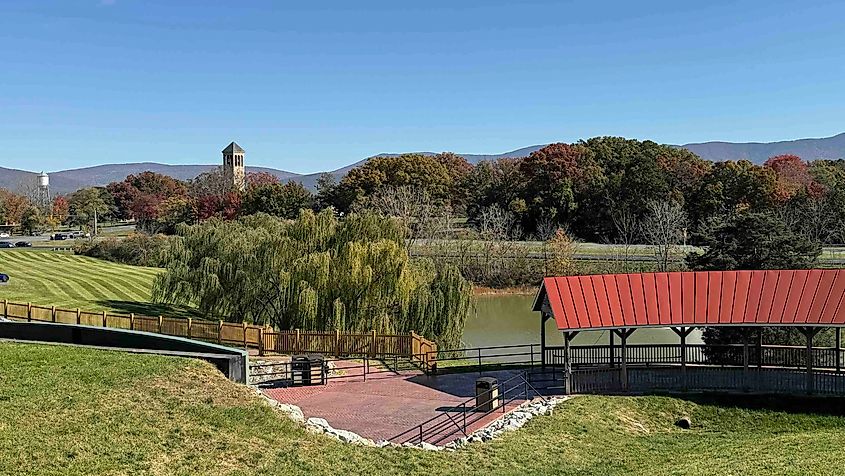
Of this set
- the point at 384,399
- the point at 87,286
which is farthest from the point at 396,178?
the point at 384,399

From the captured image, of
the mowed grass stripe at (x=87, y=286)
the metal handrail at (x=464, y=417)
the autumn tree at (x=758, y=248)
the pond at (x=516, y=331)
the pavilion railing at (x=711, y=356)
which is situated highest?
the autumn tree at (x=758, y=248)

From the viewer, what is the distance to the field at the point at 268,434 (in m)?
11.7

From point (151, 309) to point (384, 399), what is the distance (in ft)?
66.7

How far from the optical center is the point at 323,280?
86.8 feet

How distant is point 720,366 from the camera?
20.4 metres

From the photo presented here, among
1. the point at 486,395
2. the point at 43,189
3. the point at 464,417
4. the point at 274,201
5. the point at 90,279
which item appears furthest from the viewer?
the point at 43,189

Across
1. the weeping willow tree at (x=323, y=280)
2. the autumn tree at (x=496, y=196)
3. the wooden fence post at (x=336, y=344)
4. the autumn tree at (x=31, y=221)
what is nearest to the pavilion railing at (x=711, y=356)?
the weeping willow tree at (x=323, y=280)

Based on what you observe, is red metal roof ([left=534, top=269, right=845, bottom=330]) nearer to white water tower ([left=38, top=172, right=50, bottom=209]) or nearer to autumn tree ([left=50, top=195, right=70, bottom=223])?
autumn tree ([left=50, top=195, right=70, bottom=223])

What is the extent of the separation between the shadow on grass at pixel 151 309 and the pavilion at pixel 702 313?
18903mm

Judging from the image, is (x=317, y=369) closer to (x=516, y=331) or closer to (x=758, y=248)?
(x=758, y=248)

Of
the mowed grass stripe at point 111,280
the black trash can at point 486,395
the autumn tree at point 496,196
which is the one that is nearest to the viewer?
the black trash can at point 486,395

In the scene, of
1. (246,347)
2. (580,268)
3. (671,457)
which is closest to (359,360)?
(246,347)

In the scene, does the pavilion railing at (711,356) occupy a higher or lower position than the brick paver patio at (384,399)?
higher

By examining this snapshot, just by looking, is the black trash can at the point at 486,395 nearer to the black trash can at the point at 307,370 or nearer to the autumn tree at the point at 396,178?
the black trash can at the point at 307,370
